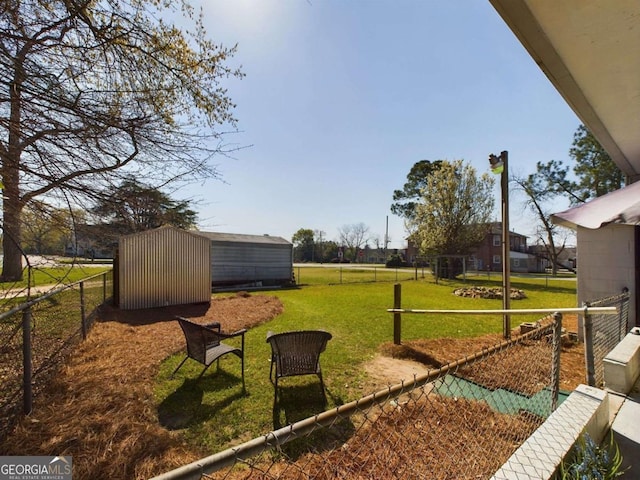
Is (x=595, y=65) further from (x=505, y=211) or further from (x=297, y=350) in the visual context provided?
(x=297, y=350)

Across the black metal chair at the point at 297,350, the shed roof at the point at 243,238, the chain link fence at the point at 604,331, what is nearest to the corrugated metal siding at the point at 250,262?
the shed roof at the point at 243,238

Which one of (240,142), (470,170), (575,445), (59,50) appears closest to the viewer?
(575,445)

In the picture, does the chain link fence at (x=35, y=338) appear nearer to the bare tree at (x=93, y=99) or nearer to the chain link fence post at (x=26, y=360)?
the chain link fence post at (x=26, y=360)

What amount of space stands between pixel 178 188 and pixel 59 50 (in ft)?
5.88

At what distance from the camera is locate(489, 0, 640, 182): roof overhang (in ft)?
7.88

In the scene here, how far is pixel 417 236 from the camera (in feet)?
87.0

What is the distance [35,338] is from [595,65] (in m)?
8.28

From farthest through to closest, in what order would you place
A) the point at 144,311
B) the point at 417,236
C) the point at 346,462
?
the point at 417,236, the point at 144,311, the point at 346,462

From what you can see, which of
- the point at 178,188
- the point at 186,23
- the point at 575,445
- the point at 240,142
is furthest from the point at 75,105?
the point at 575,445

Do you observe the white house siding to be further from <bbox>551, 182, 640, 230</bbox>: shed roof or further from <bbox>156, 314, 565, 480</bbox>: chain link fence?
<bbox>156, 314, 565, 480</bbox>: chain link fence

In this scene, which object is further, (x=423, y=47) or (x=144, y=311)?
(x=144, y=311)

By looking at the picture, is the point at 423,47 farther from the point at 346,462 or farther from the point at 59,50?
the point at 346,462

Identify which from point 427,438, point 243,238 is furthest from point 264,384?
point 243,238

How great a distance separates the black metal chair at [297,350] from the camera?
3.82 m
